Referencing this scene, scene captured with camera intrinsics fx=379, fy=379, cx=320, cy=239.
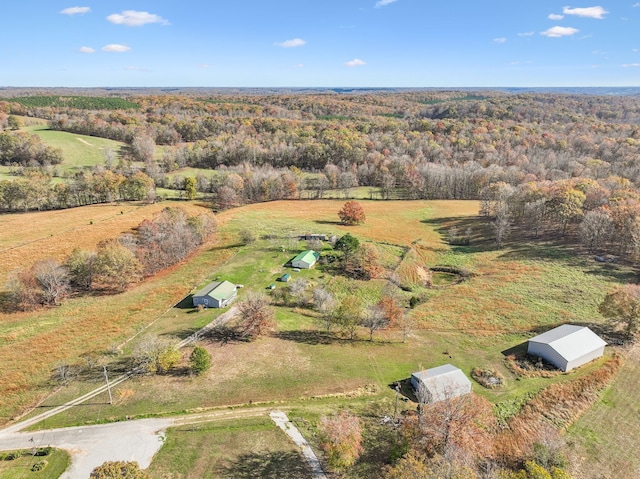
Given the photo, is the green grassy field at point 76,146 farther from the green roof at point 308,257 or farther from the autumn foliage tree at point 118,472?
the autumn foliage tree at point 118,472

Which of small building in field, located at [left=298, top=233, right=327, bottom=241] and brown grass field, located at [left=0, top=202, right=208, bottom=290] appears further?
small building in field, located at [left=298, top=233, right=327, bottom=241]

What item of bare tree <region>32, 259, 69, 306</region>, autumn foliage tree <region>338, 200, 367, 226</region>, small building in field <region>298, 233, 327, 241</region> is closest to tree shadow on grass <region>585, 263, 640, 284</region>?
autumn foliage tree <region>338, 200, 367, 226</region>

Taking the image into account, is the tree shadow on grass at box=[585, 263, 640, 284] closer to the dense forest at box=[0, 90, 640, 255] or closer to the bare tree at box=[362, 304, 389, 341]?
the dense forest at box=[0, 90, 640, 255]

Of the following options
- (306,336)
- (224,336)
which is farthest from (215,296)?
(306,336)

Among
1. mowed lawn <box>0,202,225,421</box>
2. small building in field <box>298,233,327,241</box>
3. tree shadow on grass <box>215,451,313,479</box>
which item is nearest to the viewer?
tree shadow on grass <box>215,451,313,479</box>

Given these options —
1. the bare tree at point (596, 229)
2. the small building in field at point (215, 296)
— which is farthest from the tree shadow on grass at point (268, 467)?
the bare tree at point (596, 229)

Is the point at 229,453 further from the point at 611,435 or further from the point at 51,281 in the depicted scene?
the point at 51,281

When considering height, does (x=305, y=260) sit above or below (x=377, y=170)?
below
